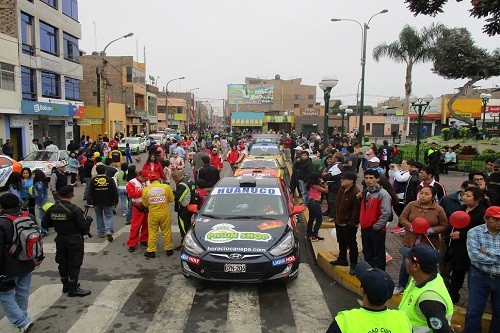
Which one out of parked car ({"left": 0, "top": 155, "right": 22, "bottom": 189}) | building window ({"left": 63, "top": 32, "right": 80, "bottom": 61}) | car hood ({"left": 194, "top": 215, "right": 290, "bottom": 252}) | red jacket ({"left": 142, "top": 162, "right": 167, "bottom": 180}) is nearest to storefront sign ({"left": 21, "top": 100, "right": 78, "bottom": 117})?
building window ({"left": 63, "top": 32, "right": 80, "bottom": 61})

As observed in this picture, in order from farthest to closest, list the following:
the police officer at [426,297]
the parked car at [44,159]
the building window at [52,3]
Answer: the building window at [52,3], the parked car at [44,159], the police officer at [426,297]

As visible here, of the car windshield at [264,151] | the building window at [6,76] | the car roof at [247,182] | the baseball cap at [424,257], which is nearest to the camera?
the baseball cap at [424,257]

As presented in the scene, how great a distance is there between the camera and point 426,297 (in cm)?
280

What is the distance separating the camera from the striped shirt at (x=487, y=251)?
4074 millimetres

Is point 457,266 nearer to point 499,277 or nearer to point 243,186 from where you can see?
point 499,277

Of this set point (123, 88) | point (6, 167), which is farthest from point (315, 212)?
point (123, 88)

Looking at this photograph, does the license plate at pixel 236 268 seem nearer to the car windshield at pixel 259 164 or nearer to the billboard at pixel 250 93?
the car windshield at pixel 259 164

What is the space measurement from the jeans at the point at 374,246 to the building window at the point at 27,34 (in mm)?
27645

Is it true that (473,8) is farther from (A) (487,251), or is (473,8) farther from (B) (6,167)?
(B) (6,167)

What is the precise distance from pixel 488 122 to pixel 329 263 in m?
56.4

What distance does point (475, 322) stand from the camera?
4.30 metres

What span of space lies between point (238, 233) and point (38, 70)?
27348 millimetres

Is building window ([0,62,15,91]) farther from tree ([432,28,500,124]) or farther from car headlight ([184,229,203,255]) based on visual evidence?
tree ([432,28,500,124])

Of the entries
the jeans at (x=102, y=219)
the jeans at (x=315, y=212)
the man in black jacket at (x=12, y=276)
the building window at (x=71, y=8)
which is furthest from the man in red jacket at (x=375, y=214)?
the building window at (x=71, y=8)
